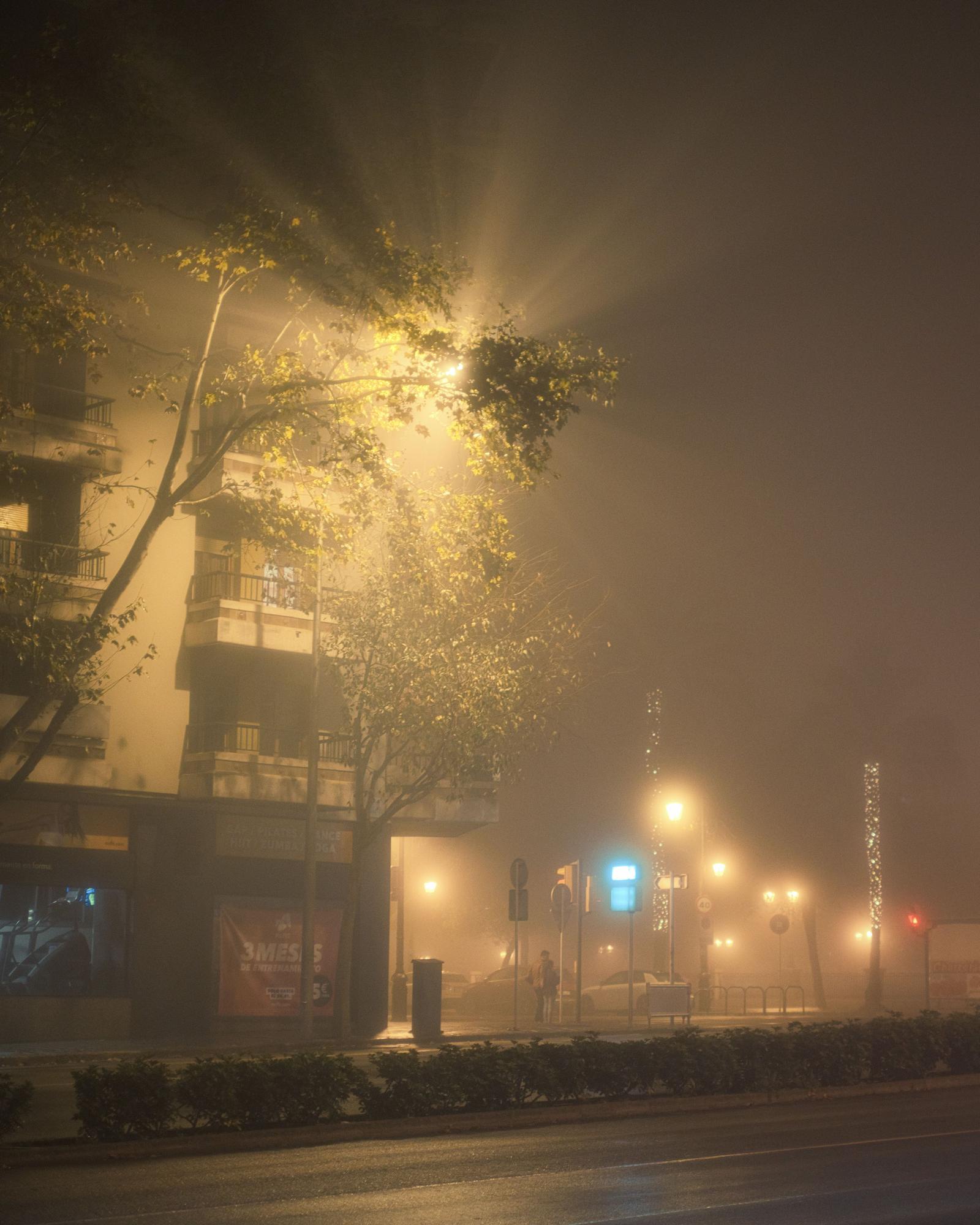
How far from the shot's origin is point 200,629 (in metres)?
30.2

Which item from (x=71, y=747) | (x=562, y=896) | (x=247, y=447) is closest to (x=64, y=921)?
(x=71, y=747)

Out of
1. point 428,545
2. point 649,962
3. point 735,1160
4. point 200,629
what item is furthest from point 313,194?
point 649,962

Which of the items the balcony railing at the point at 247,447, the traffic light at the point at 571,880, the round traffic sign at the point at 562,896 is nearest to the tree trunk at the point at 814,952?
the traffic light at the point at 571,880

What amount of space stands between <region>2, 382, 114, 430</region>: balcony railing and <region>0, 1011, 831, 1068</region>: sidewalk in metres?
11.5

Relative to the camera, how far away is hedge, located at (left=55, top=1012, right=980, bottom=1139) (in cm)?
1244

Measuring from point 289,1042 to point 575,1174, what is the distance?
16458mm

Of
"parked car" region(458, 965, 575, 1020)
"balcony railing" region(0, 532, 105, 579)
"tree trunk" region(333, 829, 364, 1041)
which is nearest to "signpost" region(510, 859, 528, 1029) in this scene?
"tree trunk" region(333, 829, 364, 1041)

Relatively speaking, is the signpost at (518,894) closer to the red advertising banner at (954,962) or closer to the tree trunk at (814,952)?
the red advertising banner at (954,962)

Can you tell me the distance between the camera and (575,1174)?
11.3 metres

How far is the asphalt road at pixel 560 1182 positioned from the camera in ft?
30.8

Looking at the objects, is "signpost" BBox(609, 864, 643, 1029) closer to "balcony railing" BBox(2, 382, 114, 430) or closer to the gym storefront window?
the gym storefront window

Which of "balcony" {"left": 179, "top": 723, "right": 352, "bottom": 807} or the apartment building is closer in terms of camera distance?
the apartment building

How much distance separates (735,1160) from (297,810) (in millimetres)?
20747

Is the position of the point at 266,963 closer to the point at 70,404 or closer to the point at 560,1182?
the point at 70,404
